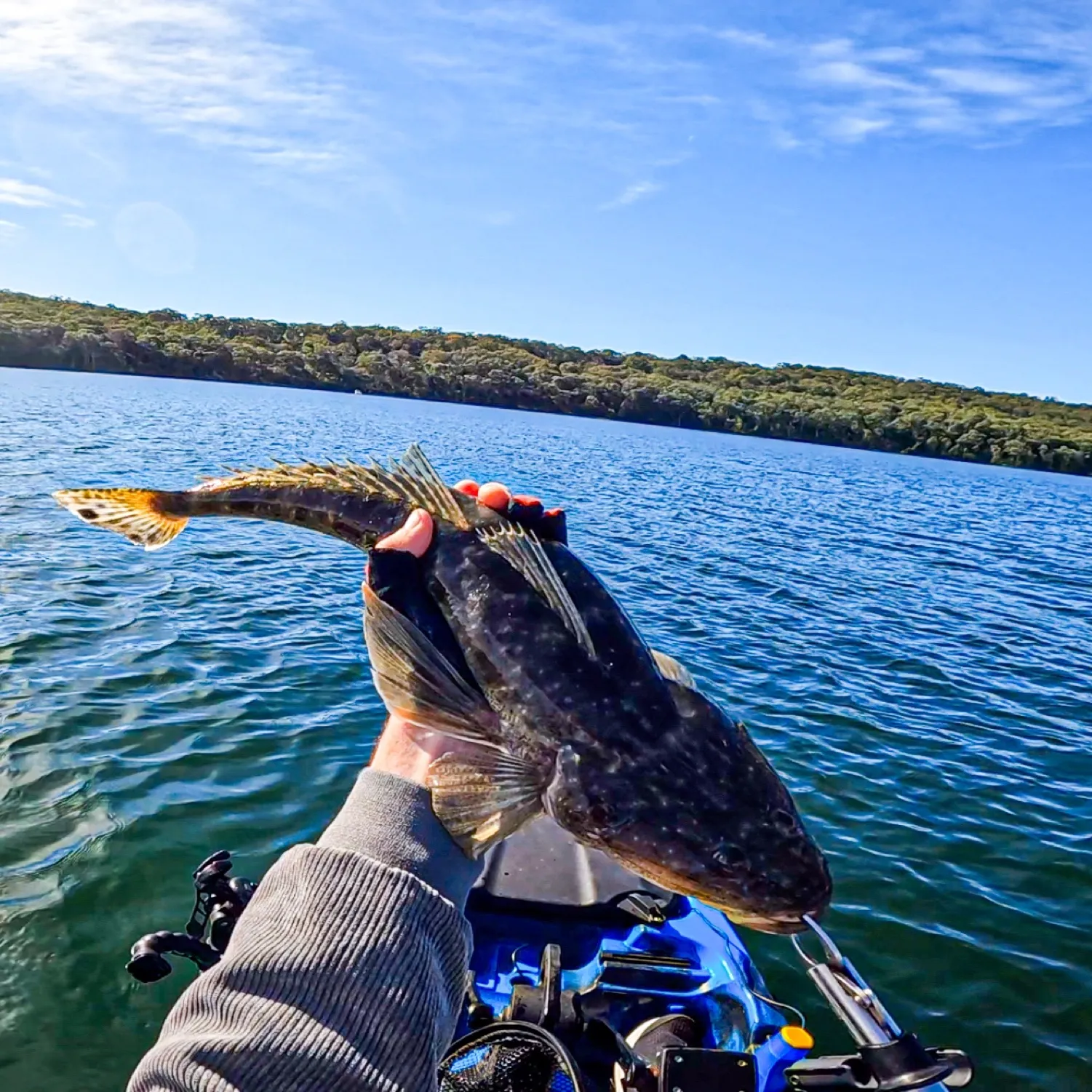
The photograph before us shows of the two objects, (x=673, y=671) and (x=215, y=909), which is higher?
(x=673, y=671)

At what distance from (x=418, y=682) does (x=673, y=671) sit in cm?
102

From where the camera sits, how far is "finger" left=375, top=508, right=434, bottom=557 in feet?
11.3

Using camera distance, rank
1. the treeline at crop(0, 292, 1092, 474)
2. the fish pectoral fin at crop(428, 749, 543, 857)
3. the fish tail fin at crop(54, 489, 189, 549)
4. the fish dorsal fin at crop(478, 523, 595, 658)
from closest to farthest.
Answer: the fish pectoral fin at crop(428, 749, 543, 857), the fish dorsal fin at crop(478, 523, 595, 658), the fish tail fin at crop(54, 489, 189, 549), the treeline at crop(0, 292, 1092, 474)

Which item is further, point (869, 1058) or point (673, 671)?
point (869, 1058)

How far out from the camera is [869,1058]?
11.9ft

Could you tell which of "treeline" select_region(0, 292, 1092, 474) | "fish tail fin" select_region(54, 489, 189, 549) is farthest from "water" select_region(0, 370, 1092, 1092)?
"treeline" select_region(0, 292, 1092, 474)

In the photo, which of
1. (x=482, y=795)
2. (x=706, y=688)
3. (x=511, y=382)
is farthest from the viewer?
(x=511, y=382)

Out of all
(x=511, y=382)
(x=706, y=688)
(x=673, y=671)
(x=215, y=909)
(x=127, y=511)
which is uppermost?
(x=511, y=382)

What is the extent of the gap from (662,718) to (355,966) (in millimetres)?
1425

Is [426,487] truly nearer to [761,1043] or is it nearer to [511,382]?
[761,1043]

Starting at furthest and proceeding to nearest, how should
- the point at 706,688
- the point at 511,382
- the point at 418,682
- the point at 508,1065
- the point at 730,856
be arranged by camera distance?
1. the point at 511,382
2. the point at 706,688
3. the point at 508,1065
4. the point at 418,682
5. the point at 730,856

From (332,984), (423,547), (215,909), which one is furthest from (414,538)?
(215,909)

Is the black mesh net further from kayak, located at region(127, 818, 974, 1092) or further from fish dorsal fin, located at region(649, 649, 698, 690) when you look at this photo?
fish dorsal fin, located at region(649, 649, 698, 690)

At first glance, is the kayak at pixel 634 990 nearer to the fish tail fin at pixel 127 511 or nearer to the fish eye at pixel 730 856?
the fish eye at pixel 730 856
